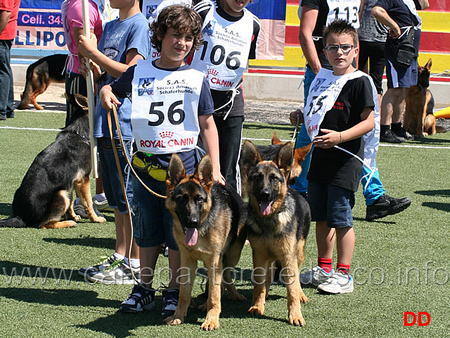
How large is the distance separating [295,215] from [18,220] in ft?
9.98

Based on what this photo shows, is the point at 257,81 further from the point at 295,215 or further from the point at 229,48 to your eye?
the point at 295,215

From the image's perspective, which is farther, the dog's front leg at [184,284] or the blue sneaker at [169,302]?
the blue sneaker at [169,302]

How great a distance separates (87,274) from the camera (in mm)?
4629

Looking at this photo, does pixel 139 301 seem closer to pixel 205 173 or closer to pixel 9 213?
pixel 205 173

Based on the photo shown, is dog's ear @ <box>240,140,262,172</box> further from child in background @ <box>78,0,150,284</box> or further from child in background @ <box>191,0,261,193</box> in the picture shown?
child in background @ <box>191,0,261,193</box>

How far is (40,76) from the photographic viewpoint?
12258 millimetres

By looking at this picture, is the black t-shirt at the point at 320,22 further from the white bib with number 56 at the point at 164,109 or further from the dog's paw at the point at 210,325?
the dog's paw at the point at 210,325

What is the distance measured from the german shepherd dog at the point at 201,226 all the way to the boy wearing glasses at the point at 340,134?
82 cm

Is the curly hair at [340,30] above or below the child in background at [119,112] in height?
above

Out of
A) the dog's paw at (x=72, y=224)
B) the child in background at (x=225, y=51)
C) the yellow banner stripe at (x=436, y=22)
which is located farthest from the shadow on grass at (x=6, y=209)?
the yellow banner stripe at (x=436, y=22)

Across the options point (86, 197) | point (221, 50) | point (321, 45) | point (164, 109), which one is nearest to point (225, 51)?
point (221, 50)

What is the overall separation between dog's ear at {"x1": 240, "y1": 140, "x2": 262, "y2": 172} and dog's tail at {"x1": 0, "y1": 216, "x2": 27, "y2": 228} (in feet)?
9.30

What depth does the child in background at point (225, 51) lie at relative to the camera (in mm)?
4848

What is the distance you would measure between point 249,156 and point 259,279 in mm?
830
